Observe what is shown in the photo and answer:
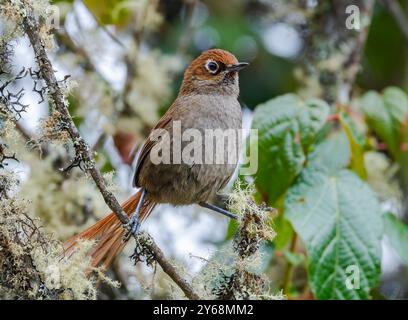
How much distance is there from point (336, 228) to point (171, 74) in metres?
2.32

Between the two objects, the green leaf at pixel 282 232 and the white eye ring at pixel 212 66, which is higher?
the white eye ring at pixel 212 66

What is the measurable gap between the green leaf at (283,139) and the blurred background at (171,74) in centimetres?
61

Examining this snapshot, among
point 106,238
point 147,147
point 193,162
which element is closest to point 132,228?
point 106,238

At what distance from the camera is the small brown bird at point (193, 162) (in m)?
4.02

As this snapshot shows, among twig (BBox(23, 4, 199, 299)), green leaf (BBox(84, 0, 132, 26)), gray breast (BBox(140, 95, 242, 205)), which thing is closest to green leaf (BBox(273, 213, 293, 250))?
gray breast (BBox(140, 95, 242, 205))

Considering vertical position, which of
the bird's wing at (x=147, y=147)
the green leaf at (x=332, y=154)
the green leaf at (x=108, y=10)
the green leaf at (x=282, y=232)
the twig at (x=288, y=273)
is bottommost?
the twig at (x=288, y=273)

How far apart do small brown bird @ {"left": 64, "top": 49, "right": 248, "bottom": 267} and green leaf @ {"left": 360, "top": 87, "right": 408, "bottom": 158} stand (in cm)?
91

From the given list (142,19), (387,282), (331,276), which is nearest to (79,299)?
(331,276)

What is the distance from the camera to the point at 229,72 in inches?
177

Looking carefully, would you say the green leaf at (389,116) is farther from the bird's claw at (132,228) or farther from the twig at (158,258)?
the twig at (158,258)

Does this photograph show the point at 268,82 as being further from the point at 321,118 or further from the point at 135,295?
the point at 135,295

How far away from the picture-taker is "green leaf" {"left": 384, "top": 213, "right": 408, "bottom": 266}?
4.16 meters

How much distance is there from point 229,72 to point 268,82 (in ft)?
6.38

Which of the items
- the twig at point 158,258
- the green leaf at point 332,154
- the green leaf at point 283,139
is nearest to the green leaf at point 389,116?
the green leaf at point 332,154
